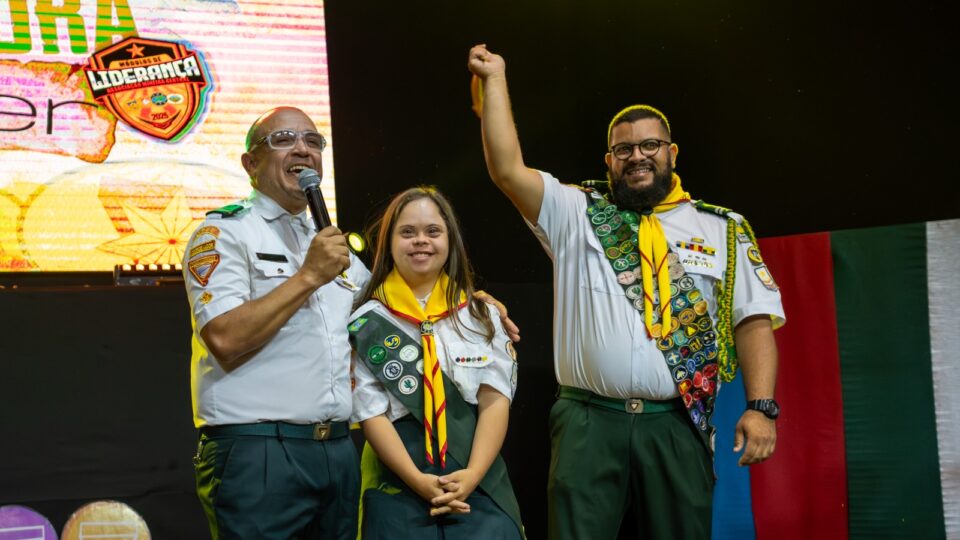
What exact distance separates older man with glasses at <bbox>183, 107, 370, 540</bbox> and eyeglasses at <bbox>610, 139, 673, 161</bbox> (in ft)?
3.27

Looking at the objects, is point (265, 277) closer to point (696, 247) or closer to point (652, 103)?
point (696, 247)

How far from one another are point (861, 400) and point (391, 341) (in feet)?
5.48

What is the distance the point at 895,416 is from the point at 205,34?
294cm

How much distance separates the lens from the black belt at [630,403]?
279 cm

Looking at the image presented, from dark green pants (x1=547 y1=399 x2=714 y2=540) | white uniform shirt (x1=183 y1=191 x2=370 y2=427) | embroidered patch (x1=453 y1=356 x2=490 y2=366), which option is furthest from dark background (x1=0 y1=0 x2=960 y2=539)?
white uniform shirt (x1=183 y1=191 x2=370 y2=427)

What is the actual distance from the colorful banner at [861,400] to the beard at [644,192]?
726 mm

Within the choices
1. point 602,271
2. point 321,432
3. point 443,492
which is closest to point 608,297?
point 602,271

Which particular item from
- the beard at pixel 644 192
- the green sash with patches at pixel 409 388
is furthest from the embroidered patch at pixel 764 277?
the green sash with patches at pixel 409 388

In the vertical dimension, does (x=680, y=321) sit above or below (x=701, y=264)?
below

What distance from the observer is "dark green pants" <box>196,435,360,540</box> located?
85.7 inches

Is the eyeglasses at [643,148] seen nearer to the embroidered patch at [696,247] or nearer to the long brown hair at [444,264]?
the embroidered patch at [696,247]

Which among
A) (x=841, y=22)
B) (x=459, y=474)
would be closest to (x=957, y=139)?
(x=841, y=22)

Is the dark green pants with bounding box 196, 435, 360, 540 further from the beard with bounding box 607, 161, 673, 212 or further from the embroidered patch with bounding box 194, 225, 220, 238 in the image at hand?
the beard with bounding box 607, 161, 673, 212

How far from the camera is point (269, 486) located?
7.16ft
